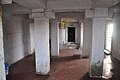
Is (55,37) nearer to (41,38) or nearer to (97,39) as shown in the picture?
(41,38)

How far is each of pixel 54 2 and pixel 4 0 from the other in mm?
2455

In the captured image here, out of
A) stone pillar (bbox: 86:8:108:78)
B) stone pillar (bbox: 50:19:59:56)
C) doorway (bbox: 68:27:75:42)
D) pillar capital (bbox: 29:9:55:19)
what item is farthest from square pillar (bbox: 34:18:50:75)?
doorway (bbox: 68:27:75:42)

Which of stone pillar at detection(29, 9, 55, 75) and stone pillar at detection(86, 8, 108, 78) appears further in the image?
stone pillar at detection(29, 9, 55, 75)

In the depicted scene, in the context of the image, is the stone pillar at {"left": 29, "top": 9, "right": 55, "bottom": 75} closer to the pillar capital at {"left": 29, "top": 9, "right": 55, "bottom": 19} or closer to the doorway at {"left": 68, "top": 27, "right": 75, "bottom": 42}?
the pillar capital at {"left": 29, "top": 9, "right": 55, "bottom": 19}

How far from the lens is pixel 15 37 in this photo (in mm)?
7371

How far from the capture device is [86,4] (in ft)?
15.0

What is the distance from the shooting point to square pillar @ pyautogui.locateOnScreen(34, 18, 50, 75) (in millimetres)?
5094

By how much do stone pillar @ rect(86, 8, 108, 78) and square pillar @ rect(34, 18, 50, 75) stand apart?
1.73 meters

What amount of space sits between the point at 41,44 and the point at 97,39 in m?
2.13

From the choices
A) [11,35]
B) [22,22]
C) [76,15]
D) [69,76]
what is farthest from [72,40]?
[69,76]

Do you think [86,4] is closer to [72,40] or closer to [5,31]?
[5,31]

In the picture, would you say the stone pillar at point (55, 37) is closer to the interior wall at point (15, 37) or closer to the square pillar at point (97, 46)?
the interior wall at point (15, 37)

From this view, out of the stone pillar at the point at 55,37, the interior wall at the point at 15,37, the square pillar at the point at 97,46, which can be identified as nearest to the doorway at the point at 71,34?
the stone pillar at the point at 55,37

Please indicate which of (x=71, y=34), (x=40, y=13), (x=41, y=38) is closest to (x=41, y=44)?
(x=41, y=38)
